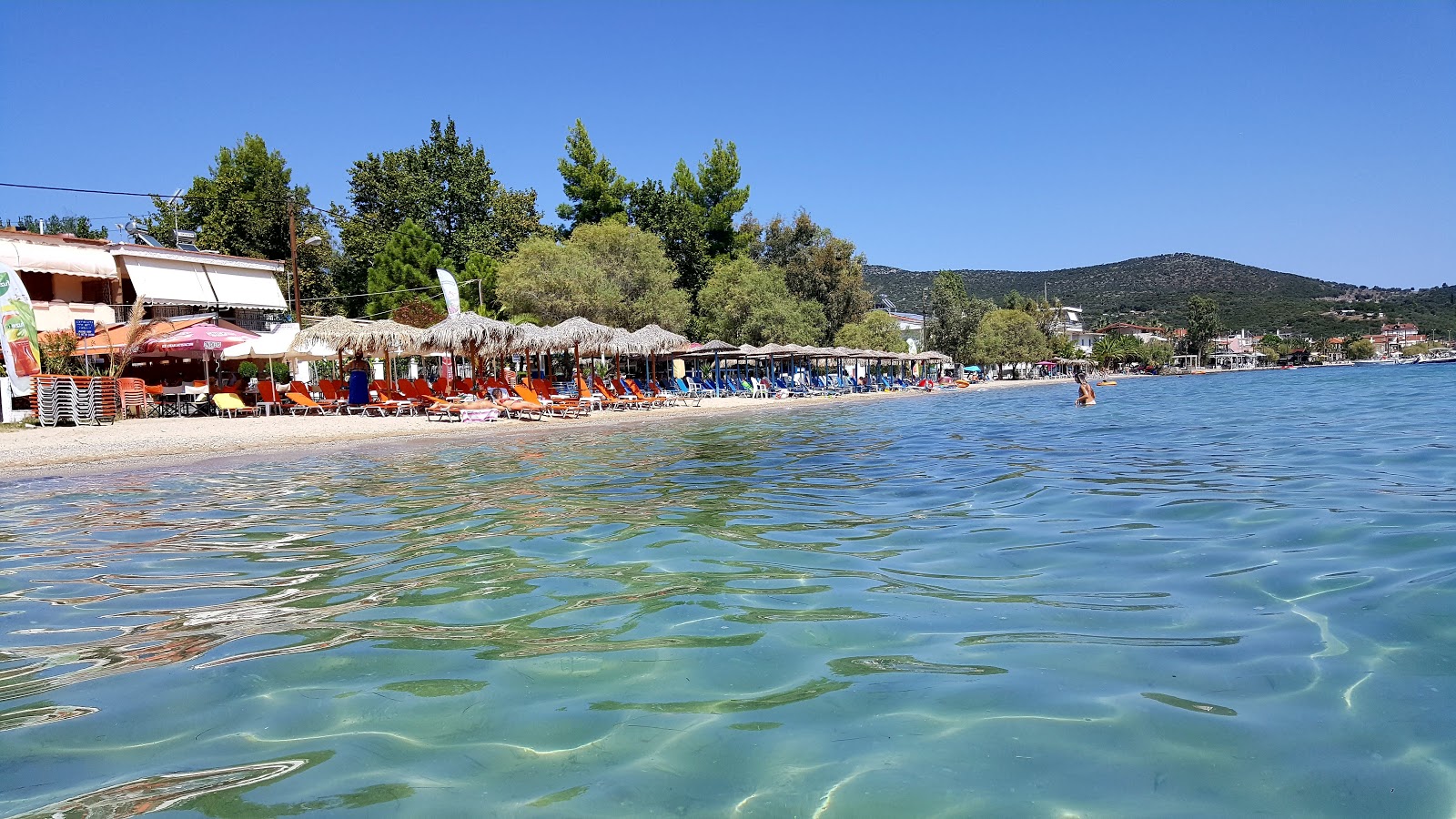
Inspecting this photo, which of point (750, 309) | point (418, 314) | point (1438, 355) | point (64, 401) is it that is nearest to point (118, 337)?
point (64, 401)

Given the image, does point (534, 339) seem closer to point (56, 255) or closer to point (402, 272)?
point (56, 255)

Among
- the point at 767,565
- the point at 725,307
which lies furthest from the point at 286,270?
the point at 767,565

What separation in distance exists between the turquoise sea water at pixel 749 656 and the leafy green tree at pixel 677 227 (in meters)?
36.6

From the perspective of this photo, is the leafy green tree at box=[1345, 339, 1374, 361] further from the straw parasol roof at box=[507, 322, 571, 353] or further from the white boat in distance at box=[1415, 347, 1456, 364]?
the straw parasol roof at box=[507, 322, 571, 353]

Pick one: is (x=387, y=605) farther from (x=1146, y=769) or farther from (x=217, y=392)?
(x=217, y=392)

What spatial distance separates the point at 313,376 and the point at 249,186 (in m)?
14.3

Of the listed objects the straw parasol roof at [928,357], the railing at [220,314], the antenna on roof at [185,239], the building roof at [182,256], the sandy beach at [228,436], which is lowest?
the sandy beach at [228,436]

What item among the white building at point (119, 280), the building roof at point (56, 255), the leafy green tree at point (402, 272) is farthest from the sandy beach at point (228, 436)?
the leafy green tree at point (402, 272)

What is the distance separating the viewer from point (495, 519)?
6.03 metres

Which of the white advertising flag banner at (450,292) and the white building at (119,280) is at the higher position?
the white building at (119,280)

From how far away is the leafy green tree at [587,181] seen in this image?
39.6 metres

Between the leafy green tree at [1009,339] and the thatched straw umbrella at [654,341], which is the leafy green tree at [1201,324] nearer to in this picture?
the leafy green tree at [1009,339]

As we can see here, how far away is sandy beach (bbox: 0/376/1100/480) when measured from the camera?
10.6 meters

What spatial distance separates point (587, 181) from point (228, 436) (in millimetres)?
28502
